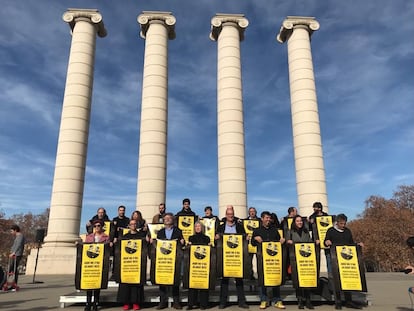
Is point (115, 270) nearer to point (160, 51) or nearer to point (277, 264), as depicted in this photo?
point (277, 264)

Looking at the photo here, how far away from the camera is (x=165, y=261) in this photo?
9.91 m

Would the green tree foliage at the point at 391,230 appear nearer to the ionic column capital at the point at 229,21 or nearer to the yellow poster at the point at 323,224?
the ionic column capital at the point at 229,21

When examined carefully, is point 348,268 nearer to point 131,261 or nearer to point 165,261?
point 165,261

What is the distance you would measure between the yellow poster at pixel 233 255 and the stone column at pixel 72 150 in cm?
1781

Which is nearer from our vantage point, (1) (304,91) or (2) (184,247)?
(2) (184,247)

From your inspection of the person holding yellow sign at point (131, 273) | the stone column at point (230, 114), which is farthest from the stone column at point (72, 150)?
the person holding yellow sign at point (131, 273)

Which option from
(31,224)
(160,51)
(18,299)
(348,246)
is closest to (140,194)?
(160,51)

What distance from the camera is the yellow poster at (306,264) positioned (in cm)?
978

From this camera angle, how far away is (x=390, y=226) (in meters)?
55.3

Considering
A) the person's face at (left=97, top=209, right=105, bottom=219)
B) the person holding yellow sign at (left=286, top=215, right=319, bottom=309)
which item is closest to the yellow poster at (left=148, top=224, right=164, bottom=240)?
the person's face at (left=97, top=209, right=105, bottom=219)

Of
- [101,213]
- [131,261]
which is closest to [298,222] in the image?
[131,261]

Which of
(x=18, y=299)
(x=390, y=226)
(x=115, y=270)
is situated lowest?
(x=18, y=299)

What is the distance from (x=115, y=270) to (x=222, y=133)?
19.8 metres

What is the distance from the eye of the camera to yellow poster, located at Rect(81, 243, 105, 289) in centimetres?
959
